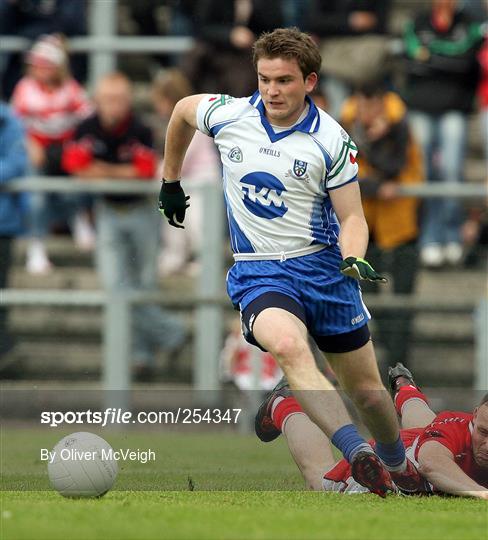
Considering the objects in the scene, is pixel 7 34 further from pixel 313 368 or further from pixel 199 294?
pixel 313 368

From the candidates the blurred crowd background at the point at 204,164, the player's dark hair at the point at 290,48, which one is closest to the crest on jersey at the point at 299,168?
the player's dark hair at the point at 290,48

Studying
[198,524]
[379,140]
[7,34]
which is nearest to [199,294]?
[379,140]

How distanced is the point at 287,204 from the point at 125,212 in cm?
513

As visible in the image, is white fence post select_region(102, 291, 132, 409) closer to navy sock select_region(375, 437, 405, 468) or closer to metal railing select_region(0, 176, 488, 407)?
metal railing select_region(0, 176, 488, 407)

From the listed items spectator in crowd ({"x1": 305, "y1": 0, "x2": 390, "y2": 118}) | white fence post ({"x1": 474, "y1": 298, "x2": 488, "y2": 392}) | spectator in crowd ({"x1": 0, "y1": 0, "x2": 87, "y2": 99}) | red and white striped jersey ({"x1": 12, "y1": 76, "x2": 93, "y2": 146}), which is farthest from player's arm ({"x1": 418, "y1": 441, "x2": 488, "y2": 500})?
spectator in crowd ({"x1": 0, "y1": 0, "x2": 87, "y2": 99})

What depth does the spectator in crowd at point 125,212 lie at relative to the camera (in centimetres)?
1246

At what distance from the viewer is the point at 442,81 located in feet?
45.4

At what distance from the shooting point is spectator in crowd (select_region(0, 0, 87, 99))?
48.6 ft

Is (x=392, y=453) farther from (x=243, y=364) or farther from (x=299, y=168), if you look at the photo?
(x=243, y=364)

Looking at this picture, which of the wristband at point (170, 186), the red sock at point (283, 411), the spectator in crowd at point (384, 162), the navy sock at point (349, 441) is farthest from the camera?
the spectator in crowd at point (384, 162)

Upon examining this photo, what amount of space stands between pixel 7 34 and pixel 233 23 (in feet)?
8.42

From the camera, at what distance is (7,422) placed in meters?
9.93

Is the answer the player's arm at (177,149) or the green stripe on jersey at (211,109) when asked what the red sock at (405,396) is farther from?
the green stripe on jersey at (211,109)

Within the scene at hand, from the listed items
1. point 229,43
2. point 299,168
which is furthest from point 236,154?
point 229,43
